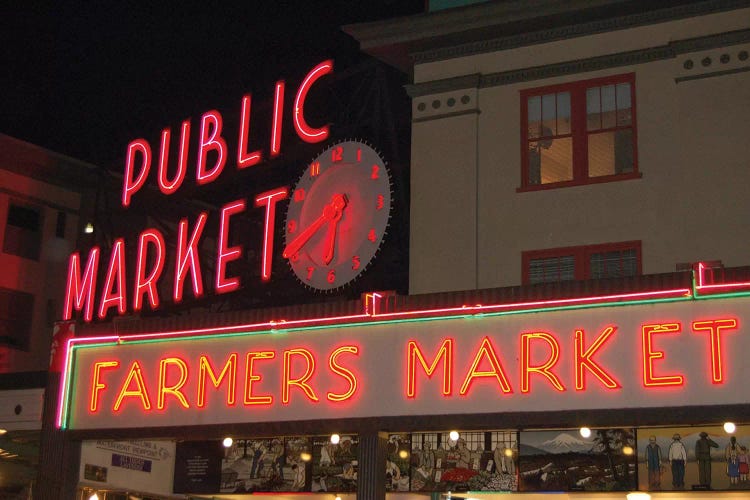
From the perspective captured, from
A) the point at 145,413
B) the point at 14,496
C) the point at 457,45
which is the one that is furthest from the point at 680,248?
the point at 14,496

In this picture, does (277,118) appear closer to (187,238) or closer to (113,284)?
(187,238)

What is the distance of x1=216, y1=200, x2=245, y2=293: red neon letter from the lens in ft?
83.7

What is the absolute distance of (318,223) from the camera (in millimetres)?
25609

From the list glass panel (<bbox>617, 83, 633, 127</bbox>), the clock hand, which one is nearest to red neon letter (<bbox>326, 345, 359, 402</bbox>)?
the clock hand

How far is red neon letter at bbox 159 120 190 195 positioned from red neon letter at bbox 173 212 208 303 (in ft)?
7.36

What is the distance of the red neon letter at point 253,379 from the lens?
A: 62.8 feet

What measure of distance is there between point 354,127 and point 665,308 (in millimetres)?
13657

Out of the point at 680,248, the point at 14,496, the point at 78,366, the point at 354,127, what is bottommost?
the point at 14,496

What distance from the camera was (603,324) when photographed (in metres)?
16.7

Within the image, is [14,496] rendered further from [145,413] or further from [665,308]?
[665,308]

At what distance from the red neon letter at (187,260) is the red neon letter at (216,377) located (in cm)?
571

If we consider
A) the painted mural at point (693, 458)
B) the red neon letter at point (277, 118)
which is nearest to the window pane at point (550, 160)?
the painted mural at point (693, 458)

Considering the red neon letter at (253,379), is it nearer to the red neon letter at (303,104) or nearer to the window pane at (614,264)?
the window pane at (614,264)

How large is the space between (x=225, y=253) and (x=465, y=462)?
767 centimetres
